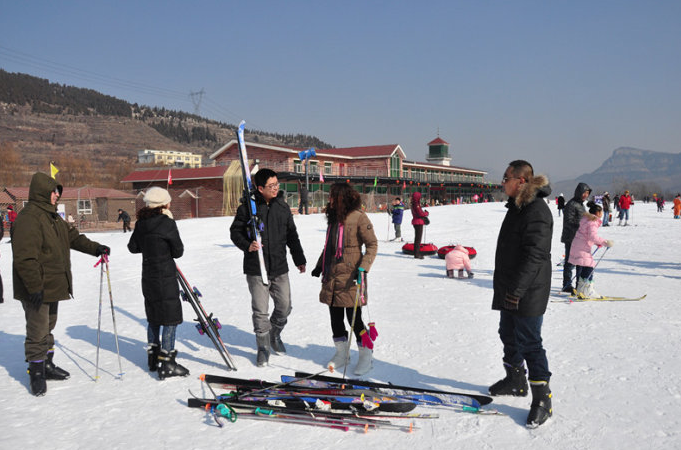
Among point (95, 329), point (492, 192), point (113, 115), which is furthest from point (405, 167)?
point (113, 115)

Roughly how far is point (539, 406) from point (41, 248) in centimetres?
455

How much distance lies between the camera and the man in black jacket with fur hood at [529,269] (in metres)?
3.31

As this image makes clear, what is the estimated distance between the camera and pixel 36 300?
4020 mm

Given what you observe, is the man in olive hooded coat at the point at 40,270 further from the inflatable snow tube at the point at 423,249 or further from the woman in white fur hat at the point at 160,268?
the inflatable snow tube at the point at 423,249

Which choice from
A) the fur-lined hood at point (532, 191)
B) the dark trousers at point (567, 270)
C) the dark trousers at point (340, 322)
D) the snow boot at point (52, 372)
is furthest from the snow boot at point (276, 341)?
the dark trousers at point (567, 270)

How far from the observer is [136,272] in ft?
36.7

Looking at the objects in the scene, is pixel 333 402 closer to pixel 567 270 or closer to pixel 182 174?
pixel 567 270

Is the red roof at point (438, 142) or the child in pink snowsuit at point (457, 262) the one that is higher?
the red roof at point (438, 142)

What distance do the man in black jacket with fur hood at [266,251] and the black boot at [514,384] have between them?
87.2 inches

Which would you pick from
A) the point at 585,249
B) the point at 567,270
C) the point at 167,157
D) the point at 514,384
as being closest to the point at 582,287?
the point at 567,270

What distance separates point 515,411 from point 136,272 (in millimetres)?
10150

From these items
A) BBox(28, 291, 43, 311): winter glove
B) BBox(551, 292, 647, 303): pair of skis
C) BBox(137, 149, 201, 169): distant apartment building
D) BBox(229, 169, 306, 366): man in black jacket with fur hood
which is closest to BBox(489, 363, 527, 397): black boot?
BBox(229, 169, 306, 366): man in black jacket with fur hood

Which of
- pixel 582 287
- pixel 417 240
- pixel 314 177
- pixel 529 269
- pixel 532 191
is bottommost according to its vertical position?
pixel 582 287

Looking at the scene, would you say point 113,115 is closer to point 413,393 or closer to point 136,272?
point 136,272
